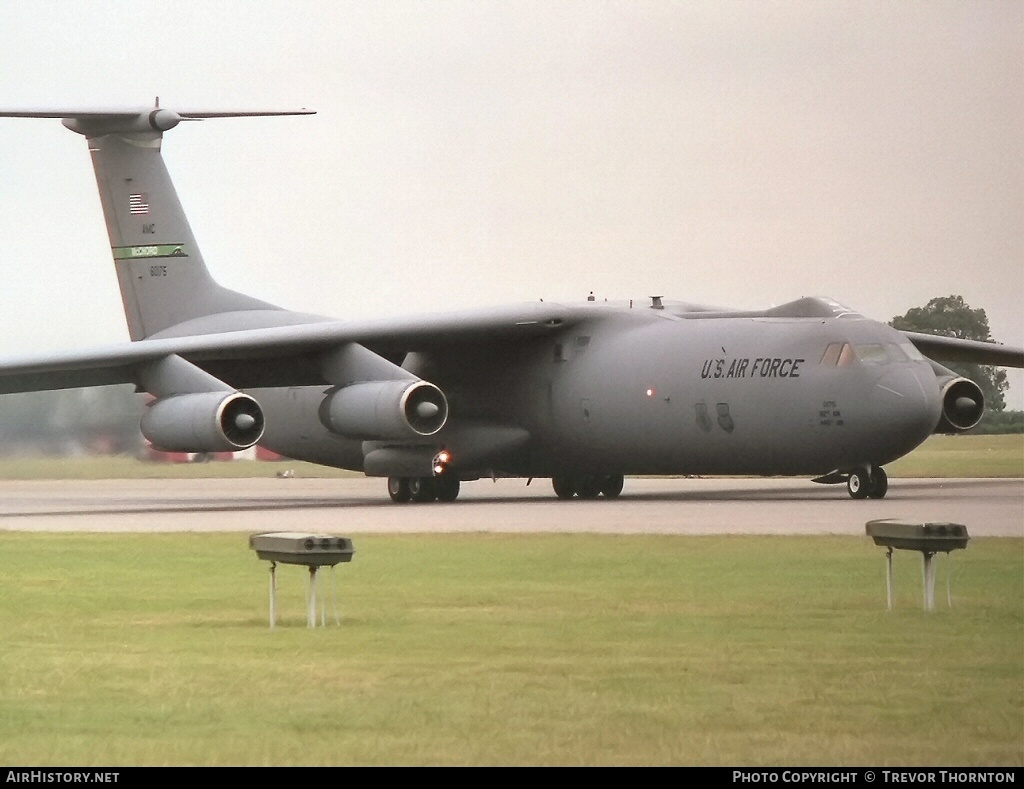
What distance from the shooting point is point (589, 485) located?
1081 inches

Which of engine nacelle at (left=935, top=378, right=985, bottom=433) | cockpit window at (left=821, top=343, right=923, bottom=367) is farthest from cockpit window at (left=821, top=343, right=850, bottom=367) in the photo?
engine nacelle at (left=935, top=378, right=985, bottom=433)

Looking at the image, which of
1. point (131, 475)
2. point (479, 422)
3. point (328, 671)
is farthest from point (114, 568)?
point (131, 475)

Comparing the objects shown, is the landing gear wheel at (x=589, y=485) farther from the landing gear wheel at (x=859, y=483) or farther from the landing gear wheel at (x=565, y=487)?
the landing gear wheel at (x=859, y=483)

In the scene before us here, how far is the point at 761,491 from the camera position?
90.4ft

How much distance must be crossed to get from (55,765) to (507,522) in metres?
12.7

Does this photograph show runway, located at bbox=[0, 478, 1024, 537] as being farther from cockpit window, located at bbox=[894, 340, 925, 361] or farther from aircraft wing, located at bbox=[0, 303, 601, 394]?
aircraft wing, located at bbox=[0, 303, 601, 394]

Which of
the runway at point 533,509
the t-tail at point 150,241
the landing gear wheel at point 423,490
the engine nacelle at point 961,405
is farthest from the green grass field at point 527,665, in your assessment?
the t-tail at point 150,241

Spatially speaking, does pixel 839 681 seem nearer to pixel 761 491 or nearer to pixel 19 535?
pixel 19 535

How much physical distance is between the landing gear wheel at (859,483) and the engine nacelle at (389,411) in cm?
531

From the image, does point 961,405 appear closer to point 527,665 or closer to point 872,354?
point 872,354

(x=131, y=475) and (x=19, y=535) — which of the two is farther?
(x=131, y=475)

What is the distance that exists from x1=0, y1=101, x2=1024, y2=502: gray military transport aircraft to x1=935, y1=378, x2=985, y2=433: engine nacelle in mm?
27

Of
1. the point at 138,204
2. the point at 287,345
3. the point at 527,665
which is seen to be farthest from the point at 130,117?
the point at 527,665

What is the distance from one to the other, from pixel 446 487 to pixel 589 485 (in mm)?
2118
